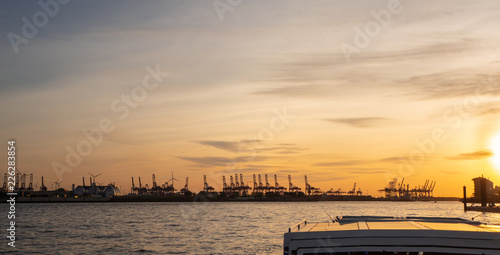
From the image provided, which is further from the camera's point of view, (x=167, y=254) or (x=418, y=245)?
(x=167, y=254)

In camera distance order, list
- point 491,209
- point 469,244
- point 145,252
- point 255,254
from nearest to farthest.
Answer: point 469,244 < point 255,254 < point 145,252 < point 491,209

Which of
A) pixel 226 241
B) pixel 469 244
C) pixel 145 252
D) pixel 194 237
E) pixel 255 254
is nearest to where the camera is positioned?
pixel 469 244

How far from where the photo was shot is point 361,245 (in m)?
13.4

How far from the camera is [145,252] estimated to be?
52812 millimetres

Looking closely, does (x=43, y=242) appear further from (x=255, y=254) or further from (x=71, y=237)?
(x=255, y=254)

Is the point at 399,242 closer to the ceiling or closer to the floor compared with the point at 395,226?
closer to the floor

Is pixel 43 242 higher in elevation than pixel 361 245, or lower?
lower

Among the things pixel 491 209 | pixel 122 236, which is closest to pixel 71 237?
pixel 122 236

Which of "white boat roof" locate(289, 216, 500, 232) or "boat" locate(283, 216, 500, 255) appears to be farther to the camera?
"white boat roof" locate(289, 216, 500, 232)

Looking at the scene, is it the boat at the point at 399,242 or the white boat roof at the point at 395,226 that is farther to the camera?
the white boat roof at the point at 395,226

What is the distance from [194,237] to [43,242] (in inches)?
714

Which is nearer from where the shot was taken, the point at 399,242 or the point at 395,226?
the point at 399,242

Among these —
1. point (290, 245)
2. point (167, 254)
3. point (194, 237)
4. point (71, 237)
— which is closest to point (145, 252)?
point (167, 254)

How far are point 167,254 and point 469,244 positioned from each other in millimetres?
40935
